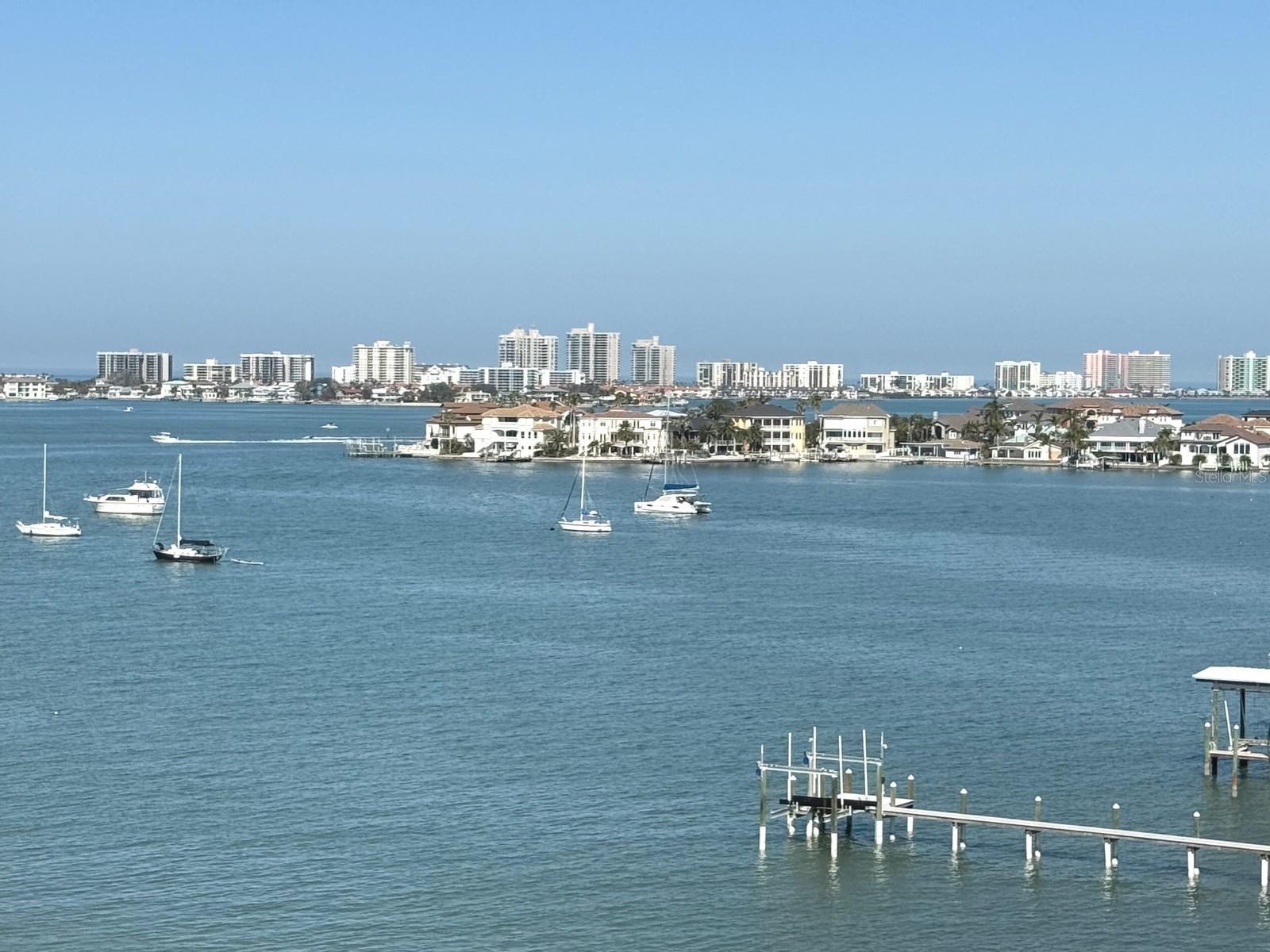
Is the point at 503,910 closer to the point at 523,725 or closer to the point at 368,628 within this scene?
the point at 523,725

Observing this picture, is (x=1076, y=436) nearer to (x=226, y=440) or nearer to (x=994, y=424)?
(x=994, y=424)

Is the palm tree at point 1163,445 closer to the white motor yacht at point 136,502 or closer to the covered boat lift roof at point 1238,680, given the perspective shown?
the white motor yacht at point 136,502

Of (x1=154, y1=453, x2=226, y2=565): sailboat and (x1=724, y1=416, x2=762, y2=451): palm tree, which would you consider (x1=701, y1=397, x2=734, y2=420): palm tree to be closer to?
(x1=724, y1=416, x2=762, y2=451): palm tree

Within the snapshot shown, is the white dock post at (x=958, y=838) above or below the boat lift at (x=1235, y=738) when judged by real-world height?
below

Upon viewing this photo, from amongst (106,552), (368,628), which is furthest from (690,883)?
(106,552)

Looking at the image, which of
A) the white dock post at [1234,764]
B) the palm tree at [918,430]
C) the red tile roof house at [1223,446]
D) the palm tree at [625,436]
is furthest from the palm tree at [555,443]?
the white dock post at [1234,764]

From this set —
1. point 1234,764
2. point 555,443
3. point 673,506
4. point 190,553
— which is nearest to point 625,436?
point 555,443
